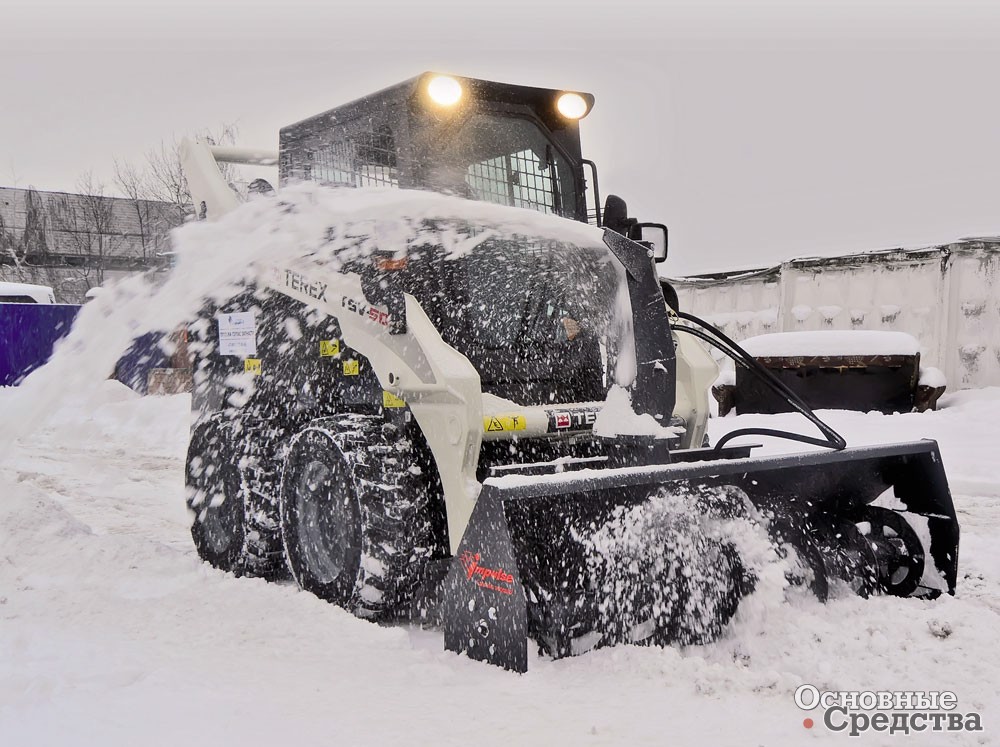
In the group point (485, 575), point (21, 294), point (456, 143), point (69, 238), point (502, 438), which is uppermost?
point (69, 238)

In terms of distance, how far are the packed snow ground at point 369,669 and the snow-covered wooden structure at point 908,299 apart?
24.2 feet

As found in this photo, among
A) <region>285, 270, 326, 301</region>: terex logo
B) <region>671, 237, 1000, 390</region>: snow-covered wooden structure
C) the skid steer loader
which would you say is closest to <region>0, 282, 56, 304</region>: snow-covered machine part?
<region>671, 237, 1000, 390</region>: snow-covered wooden structure

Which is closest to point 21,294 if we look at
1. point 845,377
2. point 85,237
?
point 85,237

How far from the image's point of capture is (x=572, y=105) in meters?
4.71

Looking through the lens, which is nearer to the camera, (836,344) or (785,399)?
(785,399)

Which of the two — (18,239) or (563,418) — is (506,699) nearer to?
(563,418)

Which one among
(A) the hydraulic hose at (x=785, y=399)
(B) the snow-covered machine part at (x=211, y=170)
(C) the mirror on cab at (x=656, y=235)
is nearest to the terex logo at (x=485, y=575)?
(A) the hydraulic hose at (x=785, y=399)

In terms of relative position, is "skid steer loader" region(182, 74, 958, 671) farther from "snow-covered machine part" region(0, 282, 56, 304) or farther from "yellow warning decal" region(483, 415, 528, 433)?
"snow-covered machine part" region(0, 282, 56, 304)

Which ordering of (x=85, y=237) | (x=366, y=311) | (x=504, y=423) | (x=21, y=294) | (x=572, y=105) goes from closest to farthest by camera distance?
(x=504, y=423)
(x=366, y=311)
(x=572, y=105)
(x=21, y=294)
(x=85, y=237)

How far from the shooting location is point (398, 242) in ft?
13.1

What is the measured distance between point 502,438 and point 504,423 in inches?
3.6

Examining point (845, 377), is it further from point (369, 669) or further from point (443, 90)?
point (369, 669)

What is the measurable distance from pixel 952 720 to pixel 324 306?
293cm

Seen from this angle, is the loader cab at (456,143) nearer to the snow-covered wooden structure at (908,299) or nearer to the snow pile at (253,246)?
the snow pile at (253,246)
